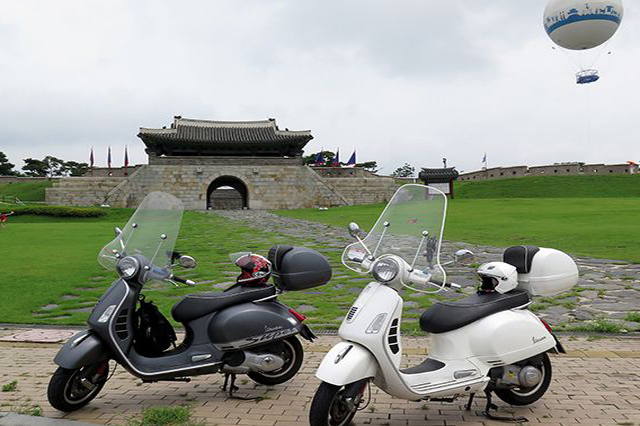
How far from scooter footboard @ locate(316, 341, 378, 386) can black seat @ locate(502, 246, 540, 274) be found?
1.43 metres

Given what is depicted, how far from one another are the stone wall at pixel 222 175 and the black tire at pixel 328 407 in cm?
3472

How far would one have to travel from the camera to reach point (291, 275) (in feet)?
14.2

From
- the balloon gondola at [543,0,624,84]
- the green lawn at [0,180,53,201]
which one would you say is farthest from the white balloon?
the green lawn at [0,180,53,201]

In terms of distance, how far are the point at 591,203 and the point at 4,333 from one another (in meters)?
28.1

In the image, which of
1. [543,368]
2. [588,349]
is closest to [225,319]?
[543,368]

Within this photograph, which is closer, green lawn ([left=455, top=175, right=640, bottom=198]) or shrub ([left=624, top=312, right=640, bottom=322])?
shrub ([left=624, top=312, right=640, bottom=322])

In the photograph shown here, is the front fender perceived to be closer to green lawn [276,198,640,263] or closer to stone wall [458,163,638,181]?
green lawn [276,198,640,263]

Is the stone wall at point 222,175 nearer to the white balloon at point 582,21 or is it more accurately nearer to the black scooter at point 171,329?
the white balloon at point 582,21

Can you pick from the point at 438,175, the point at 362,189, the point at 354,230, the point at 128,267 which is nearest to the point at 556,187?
the point at 438,175

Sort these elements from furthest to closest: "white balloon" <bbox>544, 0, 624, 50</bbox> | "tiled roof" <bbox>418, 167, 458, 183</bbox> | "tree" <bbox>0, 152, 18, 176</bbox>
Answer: "tree" <bbox>0, 152, 18, 176</bbox>, "tiled roof" <bbox>418, 167, 458, 183</bbox>, "white balloon" <bbox>544, 0, 624, 50</bbox>

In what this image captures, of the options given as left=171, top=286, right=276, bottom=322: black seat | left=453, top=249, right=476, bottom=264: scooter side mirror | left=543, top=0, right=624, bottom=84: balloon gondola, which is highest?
left=543, top=0, right=624, bottom=84: balloon gondola

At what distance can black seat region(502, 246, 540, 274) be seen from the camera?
3.96 m

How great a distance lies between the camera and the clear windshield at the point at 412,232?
12.2 feet

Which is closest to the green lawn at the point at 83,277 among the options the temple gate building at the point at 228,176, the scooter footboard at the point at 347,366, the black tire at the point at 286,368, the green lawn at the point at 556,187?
the black tire at the point at 286,368
